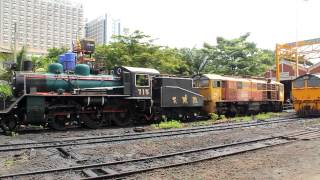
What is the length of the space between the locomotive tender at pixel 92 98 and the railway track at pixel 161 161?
7.31 metres

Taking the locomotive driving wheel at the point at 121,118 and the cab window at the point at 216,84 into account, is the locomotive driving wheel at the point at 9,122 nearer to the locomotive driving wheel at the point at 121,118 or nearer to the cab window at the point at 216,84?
the locomotive driving wheel at the point at 121,118

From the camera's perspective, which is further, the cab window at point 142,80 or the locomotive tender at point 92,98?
the cab window at point 142,80

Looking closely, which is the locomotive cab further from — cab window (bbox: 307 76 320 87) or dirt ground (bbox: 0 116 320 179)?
cab window (bbox: 307 76 320 87)

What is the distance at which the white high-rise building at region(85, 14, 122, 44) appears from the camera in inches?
2227

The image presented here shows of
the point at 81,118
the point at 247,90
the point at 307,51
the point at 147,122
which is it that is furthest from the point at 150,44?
the point at 307,51

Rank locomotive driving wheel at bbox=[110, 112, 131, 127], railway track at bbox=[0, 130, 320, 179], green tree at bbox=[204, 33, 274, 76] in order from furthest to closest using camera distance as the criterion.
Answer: green tree at bbox=[204, 33, 274, 76], locomotive driving wheel at bbox=[110, 112, 131, 127], railway track at bbox=[0, 130, 320, 179]

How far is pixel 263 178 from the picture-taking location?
7355 mm

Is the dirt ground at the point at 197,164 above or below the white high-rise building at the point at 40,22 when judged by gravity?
below

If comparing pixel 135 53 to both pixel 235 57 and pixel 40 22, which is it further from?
A: pixel 40 22

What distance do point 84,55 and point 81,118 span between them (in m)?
11.8

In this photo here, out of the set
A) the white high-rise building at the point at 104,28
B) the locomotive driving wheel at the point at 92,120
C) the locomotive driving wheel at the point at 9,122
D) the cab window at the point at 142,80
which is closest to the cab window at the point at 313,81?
the cab window at the point at 142,80

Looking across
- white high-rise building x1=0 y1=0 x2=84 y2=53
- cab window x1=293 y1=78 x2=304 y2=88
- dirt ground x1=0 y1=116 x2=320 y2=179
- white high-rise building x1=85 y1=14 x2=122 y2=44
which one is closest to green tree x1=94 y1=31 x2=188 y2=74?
cab window x1=293 y1=78 x2=304 y2=88

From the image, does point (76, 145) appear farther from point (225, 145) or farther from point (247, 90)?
point (247, 90)

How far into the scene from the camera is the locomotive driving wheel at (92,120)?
16750 millimetres
